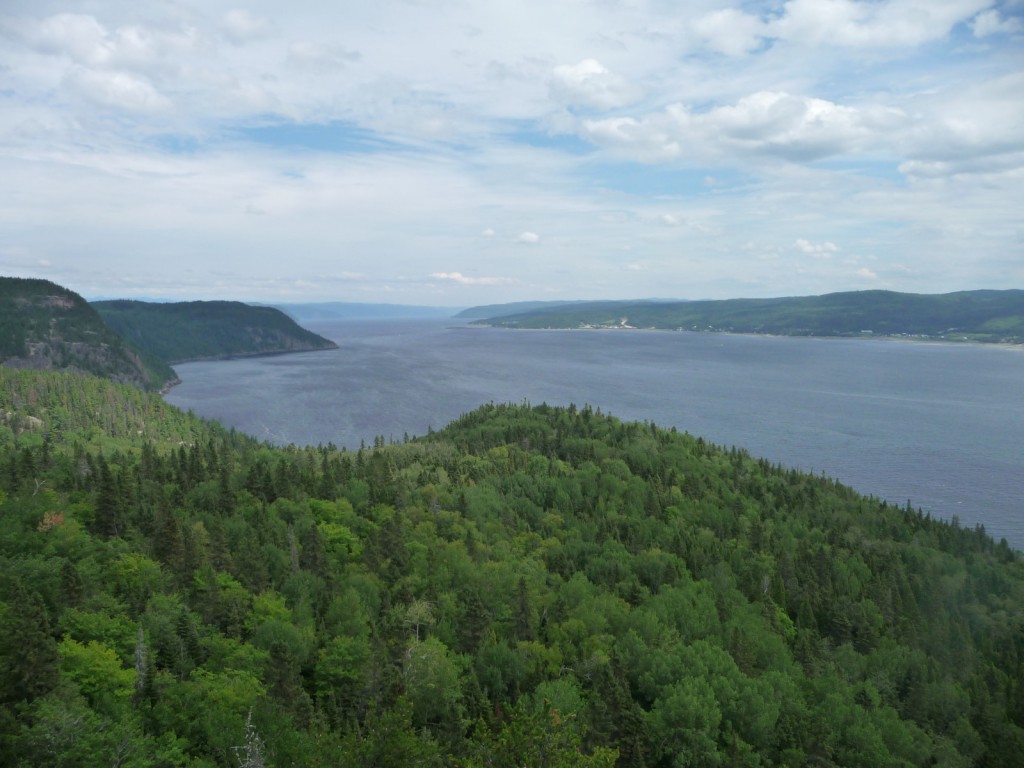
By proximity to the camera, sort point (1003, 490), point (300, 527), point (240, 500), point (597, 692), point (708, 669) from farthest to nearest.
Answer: point (1003, 490)
point (240, 500)
point (300, 527)
point (708, 669)
point (597, 692)

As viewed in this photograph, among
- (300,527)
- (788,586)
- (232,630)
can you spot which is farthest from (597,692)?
(788,586)

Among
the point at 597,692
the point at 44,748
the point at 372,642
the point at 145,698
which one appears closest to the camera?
the point at 44,748

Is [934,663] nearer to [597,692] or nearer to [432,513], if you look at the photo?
[597,692]

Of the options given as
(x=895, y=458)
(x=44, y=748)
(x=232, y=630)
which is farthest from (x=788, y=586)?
(x=895, y=458)

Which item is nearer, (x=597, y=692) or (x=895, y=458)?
(x=597, y=692)

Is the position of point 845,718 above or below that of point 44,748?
below

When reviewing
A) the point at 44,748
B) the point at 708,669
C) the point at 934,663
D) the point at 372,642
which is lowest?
the point at 934,663
